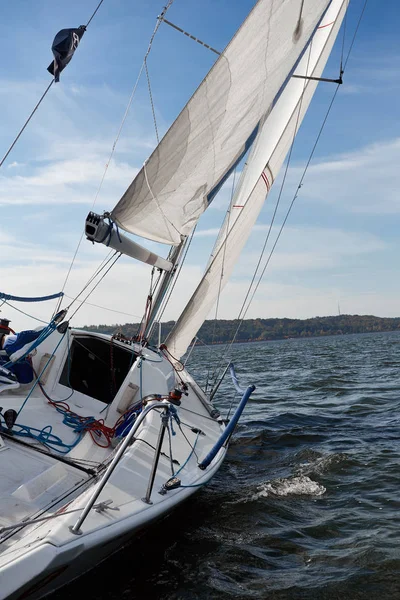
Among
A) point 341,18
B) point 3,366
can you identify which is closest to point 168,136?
point 3,366

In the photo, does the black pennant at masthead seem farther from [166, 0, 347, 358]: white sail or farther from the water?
the water

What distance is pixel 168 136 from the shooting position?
5.91 metres

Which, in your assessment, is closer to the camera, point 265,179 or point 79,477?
point 79,477

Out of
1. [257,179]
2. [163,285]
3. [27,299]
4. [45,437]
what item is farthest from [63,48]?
[257,179]

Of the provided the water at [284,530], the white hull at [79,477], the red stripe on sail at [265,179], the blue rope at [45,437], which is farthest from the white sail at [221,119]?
the water at [284,530]

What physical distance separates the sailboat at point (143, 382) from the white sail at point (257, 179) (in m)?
0.03

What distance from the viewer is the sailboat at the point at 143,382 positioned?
10.5 feet

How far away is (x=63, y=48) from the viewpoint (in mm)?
5633

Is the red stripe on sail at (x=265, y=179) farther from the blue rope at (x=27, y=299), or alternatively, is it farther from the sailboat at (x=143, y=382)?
the blue rope at (x=27, y=299)

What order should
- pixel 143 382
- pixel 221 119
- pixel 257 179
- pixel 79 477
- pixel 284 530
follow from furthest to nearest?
pixel 257 179
pixel 143 382
pixel 221 119
pixel 284 530
pixel 79 477

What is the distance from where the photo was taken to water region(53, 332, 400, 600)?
3.87 m

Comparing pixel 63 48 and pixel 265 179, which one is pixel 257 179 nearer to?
pixel 265 179

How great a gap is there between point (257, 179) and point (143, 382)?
14.8 feet

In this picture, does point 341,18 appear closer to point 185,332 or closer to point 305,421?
point 185,332
